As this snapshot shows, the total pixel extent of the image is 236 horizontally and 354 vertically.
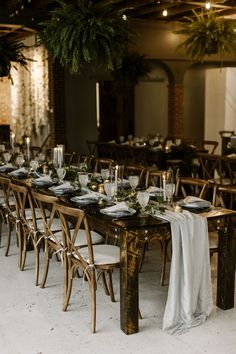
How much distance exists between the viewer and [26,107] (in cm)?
1300

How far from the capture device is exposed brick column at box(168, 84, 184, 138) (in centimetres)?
1308

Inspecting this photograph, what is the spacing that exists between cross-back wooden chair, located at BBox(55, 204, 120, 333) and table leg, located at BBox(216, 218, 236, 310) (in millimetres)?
813

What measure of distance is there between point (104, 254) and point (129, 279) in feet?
1.41

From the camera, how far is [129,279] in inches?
139

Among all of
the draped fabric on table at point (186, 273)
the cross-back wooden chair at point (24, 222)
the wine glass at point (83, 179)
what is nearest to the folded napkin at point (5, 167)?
the cross-back wooden chair at point (24, 222)

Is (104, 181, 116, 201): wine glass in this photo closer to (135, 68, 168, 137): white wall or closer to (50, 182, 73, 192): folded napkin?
(50, 182, 73, 192): folded napkin

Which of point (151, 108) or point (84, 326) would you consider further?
point (151, 108)

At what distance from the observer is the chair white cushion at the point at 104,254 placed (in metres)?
3.78

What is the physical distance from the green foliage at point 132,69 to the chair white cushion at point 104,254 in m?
7.69

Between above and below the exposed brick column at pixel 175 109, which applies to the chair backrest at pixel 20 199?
below

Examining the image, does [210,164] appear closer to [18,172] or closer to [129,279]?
[18,172]

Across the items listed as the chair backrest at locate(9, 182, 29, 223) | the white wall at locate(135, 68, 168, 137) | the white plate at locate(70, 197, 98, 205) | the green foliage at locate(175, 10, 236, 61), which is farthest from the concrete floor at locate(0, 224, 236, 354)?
the white wall at locate(135, 68, 168, 137)

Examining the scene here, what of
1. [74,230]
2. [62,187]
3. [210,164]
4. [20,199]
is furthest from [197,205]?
[210,164]

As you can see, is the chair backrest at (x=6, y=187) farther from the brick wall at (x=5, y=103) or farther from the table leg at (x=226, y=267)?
the brick wall at (x=5, y=103)
